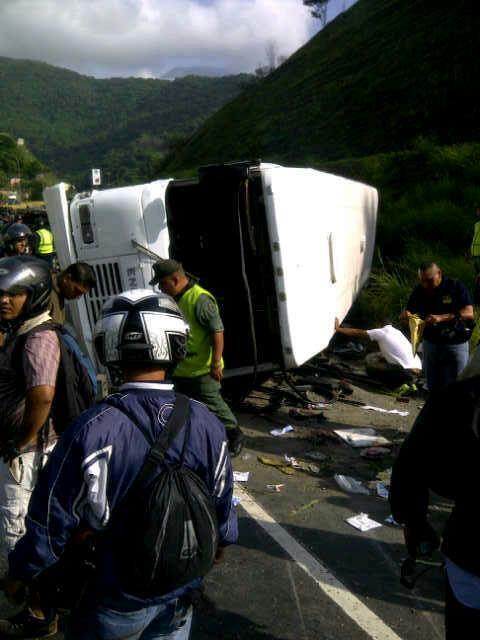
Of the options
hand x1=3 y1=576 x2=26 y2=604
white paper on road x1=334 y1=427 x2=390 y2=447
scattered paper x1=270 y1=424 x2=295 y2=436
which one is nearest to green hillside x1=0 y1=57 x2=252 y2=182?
scattered paper x1=270 y1=424 x2=295 y2=436

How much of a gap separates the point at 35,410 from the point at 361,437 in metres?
3.88

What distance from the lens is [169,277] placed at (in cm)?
485

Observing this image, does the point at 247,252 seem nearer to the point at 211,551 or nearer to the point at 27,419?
the point at 27,419

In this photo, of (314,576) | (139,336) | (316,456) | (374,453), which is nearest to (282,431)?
(316,456)

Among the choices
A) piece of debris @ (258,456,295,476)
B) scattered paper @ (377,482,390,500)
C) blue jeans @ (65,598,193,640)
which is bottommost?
scattered paper @ (377,482,390,500)

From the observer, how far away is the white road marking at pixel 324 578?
10.1 feet

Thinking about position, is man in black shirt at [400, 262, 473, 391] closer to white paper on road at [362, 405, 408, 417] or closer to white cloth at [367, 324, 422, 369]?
white paper on road at [362, 405, 408, 417]

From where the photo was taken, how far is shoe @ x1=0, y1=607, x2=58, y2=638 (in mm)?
2723

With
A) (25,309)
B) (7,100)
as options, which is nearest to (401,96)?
(25,309)

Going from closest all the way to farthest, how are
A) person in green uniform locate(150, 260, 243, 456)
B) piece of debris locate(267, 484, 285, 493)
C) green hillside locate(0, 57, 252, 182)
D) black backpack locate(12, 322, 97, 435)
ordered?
1. black backpack locate(12, 322, 97, 435)
2. piece of debris locate(267, 484, 285, 493)
3. person in green uniform locate(150, 260, 243, 456)
4. green hillside locate(0, 57, 252, 182)

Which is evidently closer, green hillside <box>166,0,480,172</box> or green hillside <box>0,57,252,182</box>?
green hillside <box>166,0,480,172</box>

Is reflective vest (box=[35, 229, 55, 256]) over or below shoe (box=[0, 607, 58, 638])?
over

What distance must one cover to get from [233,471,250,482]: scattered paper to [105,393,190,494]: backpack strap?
3.26 metres

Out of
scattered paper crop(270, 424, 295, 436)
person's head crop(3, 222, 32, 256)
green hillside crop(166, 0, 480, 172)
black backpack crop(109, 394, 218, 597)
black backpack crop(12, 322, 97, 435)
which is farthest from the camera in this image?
green hillside crop(166, 0, 480, 172)
